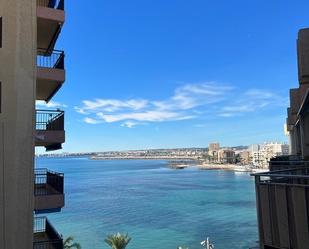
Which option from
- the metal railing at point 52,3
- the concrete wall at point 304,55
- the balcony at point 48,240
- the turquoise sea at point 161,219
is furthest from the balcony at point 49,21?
the turquoise sea at point 161,219

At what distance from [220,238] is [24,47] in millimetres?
50447

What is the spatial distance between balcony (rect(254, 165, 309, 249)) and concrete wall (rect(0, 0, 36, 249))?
24.4 feet

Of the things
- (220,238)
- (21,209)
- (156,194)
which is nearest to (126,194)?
(156,194)

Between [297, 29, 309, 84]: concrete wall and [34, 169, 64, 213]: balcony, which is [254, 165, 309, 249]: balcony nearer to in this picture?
[297, 29, 309, 84]: concrete wall

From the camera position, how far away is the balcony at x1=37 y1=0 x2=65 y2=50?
13.7m

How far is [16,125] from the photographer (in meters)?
11.7

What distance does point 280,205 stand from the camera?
20.3 ft

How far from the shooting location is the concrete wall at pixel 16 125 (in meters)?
11.3

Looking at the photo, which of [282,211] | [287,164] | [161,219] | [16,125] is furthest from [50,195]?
[161,219]

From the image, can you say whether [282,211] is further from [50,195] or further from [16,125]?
[50,195]

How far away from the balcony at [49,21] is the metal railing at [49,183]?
535 centimetres

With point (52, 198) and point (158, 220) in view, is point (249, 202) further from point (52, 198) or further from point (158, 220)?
point (52, 198)

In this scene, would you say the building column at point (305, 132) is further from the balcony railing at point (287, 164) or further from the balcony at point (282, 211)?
the balcony at point (282, 211)

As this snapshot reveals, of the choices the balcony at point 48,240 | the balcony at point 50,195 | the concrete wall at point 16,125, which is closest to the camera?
the concrete wall at point 16,125
